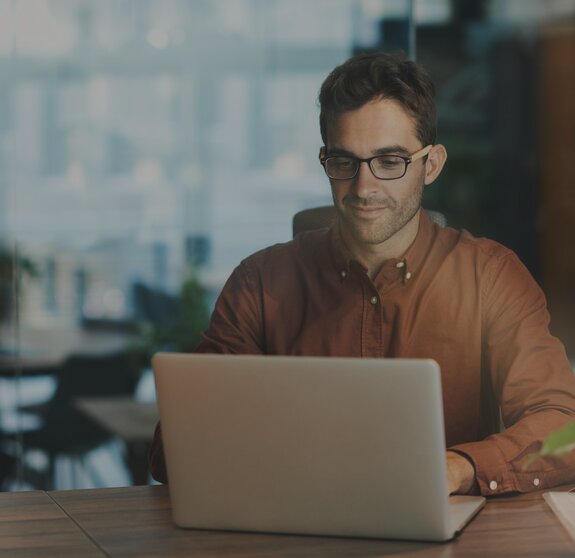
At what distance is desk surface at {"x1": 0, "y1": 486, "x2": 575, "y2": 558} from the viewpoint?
1.55 meters

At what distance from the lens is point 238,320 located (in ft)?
7.51

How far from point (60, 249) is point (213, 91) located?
2.54 feet

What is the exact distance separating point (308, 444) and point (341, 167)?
2.49 feet

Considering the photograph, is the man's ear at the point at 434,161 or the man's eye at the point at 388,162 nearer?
the man's eye at the point at 388,162

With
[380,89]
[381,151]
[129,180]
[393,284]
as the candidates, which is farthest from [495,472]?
[129,180]

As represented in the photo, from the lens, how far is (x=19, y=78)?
13.6ft

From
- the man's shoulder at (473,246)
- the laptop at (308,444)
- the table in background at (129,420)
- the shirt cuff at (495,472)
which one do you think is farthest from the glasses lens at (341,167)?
the table in background at (129,420)

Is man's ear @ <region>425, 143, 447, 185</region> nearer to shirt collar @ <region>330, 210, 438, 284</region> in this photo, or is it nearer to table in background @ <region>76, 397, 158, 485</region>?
shirt collar @ <region>330, 210, 438, 284</region>

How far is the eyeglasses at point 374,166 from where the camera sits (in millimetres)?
2166

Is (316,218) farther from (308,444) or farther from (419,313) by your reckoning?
(308,444)

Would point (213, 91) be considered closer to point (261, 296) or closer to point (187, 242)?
point (187, 242)

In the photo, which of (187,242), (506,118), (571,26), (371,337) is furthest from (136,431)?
(571,26)

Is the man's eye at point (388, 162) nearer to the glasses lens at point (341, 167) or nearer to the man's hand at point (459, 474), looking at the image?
the glasses lens at point (341, 167)

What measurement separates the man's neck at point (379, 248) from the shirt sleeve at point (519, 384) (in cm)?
17
